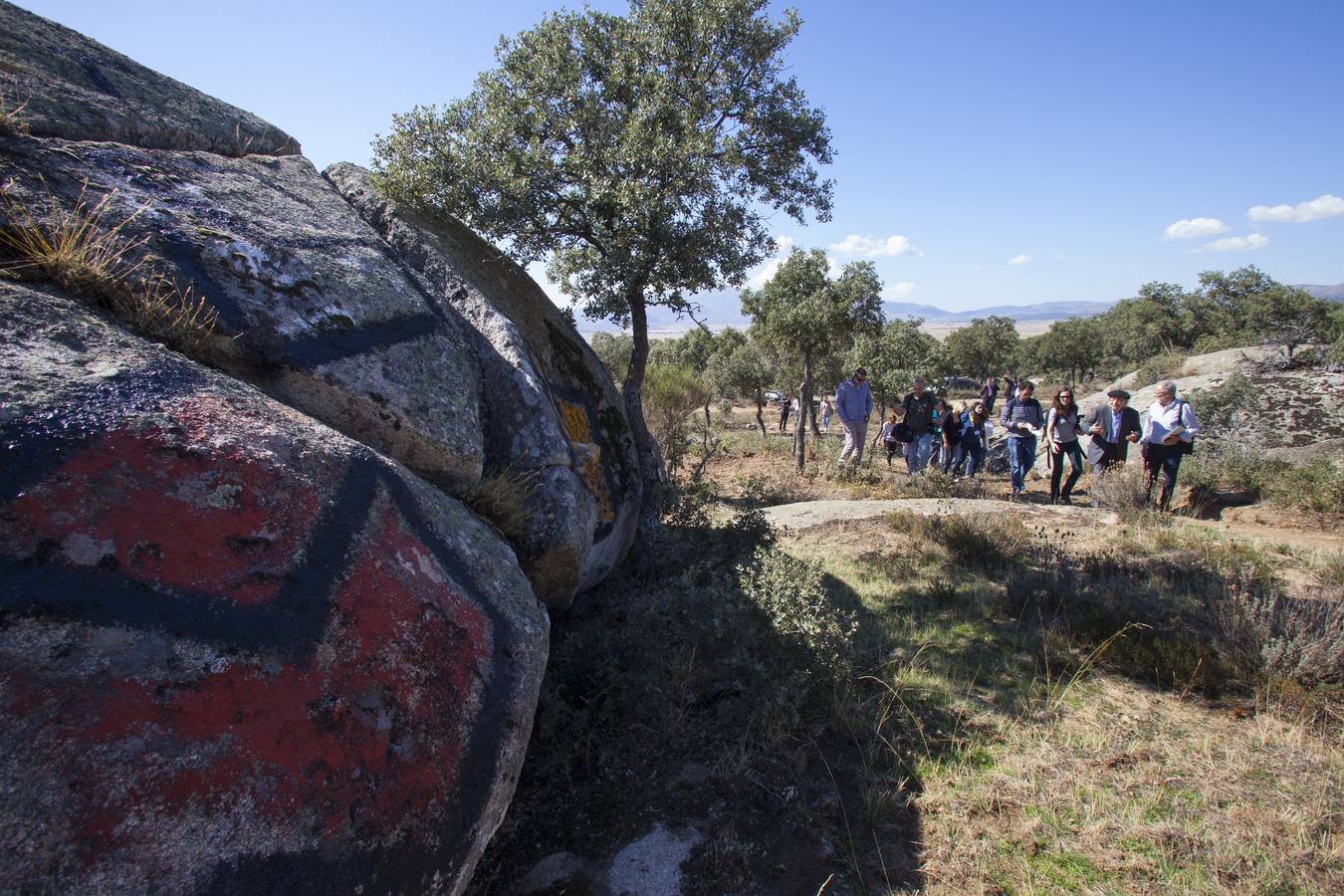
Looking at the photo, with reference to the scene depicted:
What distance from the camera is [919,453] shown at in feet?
39.0

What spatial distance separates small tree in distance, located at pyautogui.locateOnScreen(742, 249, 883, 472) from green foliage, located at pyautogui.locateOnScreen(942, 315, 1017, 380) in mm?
31230

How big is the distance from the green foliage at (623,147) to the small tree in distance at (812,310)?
7799mm

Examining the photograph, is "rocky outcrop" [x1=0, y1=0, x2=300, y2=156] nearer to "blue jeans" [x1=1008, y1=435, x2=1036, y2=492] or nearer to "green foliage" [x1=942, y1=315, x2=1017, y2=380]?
"blue jeans" [x1=1008, y1=435, x2=1036, y2=492]

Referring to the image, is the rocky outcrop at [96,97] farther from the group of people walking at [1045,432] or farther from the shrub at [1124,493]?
the group of people walking at [1045,432]

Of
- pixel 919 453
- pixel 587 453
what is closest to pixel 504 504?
pixel 587 453

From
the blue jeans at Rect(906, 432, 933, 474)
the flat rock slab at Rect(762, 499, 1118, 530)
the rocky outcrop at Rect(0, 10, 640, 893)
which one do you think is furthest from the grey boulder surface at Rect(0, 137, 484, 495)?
the blue jeans at Rect(906, 432, 933, 474)

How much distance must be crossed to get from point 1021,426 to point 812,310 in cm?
574

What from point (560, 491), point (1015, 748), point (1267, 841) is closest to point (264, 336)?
point (560, 491)

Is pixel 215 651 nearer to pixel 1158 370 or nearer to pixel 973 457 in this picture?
pixel 973 457

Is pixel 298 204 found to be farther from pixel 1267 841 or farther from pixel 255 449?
pixel 1267 841

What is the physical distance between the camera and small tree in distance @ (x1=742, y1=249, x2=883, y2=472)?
15039 millimetres

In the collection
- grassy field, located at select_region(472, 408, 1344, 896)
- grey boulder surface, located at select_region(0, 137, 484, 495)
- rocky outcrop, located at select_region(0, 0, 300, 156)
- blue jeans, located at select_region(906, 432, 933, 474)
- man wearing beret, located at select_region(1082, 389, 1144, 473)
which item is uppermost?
rocky outcrop, located at select_region(0, 0, 300, 156)

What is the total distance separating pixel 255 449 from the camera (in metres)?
2.21

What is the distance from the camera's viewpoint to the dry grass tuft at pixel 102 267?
2.48m
